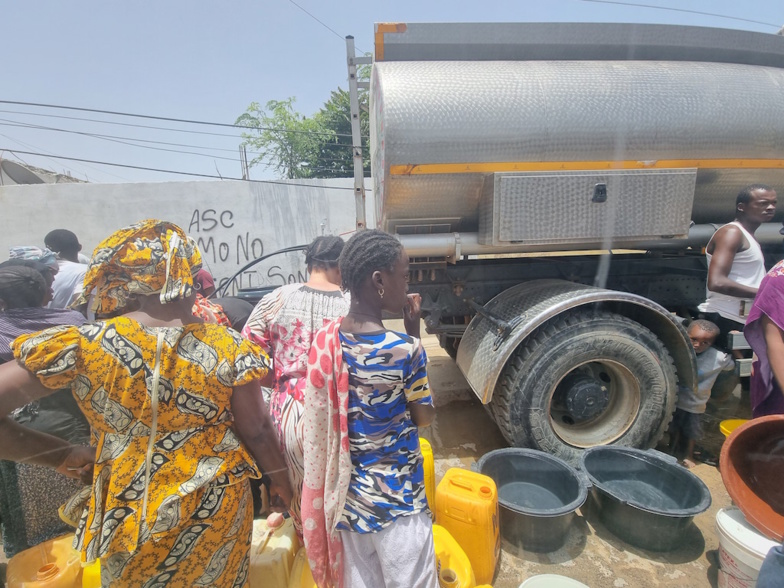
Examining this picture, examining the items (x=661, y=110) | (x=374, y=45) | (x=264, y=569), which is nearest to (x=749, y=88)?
(x=661, y=110)

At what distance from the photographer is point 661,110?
8.63 ft

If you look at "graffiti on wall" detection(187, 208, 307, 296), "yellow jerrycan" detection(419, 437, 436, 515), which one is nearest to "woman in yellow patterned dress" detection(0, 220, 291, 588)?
"yellow jerrycan" detection(419, 437, 436, 515)

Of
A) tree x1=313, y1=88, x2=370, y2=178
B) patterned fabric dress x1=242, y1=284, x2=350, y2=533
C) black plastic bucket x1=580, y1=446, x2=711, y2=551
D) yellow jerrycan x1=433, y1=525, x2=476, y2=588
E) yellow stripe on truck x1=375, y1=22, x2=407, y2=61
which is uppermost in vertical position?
tree x1=313, y1=88, x2=370, y2=178

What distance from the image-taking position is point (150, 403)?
3.82ft

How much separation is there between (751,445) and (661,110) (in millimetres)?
2025

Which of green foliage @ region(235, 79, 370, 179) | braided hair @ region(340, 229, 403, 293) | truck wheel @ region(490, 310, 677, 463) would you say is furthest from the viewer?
green foliage @ region(235, 79, 370, 179)

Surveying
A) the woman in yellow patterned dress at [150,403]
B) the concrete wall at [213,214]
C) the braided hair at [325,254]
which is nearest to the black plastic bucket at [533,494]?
the braided hair at [325,254]

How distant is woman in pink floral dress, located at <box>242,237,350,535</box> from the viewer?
6.06ft

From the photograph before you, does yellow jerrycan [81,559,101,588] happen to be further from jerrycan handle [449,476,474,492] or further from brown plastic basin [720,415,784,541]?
brown plastic basin [720,415,784,541]

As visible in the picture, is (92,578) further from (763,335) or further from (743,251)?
(743,251)

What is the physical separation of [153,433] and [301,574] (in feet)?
3.23

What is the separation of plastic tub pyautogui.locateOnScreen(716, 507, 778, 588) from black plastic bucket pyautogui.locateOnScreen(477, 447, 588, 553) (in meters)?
0.60

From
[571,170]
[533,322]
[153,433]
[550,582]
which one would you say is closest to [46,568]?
[153,433]

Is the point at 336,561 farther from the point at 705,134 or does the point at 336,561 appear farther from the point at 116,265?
the point at 705,134
